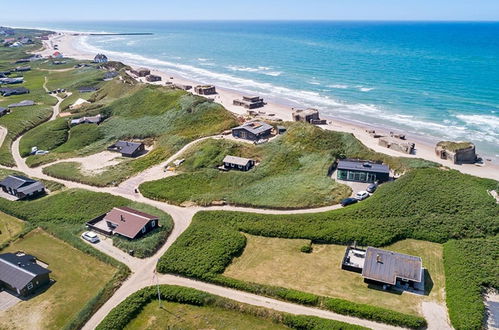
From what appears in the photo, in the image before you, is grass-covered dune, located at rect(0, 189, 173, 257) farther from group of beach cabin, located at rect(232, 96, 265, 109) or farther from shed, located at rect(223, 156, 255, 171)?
group of beach cabin, located at rect(232, 96, 265, 109)

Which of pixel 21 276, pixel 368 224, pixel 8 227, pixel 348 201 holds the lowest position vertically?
pixel 8 227

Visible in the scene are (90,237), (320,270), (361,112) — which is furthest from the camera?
(361,112)

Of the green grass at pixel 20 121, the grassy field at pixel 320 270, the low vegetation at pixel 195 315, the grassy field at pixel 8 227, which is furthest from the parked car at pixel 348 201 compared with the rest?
the green grass at pixel 20 121

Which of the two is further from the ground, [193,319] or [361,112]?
[361,112]

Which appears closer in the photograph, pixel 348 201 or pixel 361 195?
pixel 348 201

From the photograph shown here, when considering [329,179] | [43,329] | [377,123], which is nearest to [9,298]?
[43,329]

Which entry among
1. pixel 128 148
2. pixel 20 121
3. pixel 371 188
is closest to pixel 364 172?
pixel 371 188

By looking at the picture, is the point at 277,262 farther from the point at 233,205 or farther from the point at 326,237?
the point at 233,205

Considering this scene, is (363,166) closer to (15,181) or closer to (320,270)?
(320,270)
